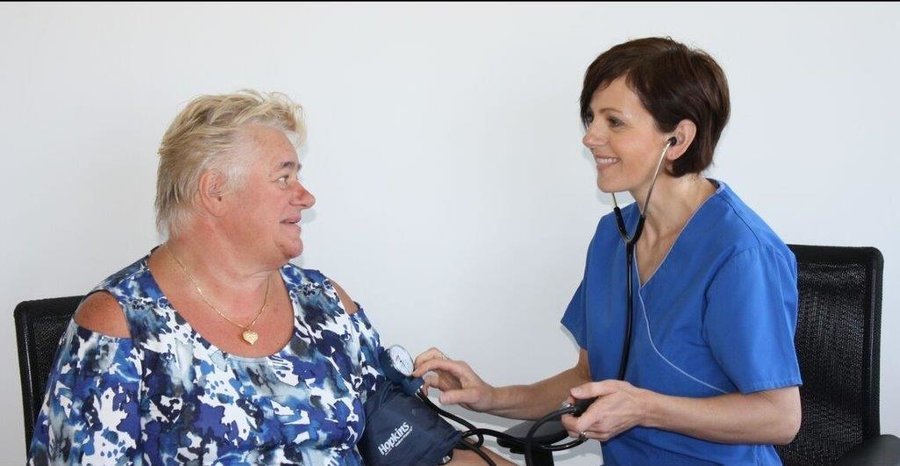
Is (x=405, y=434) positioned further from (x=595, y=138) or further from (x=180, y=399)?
(x=595, y=138)

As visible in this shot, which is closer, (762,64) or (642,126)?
(642,126)

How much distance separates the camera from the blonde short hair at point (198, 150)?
1.67m

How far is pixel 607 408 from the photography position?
5.23 feet

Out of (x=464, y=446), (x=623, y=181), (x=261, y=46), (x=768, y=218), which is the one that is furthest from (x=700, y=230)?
(x=261, y=46)

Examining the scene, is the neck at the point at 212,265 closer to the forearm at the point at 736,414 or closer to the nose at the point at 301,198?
the nose at the point at 301,198

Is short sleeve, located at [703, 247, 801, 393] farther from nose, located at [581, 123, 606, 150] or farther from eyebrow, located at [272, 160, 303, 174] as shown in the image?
eyebrow, located at [272, 160, 303, 174]

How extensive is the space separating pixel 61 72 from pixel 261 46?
463 mm

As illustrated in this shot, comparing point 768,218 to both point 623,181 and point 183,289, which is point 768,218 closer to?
point 623,181

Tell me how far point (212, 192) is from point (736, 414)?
954mm

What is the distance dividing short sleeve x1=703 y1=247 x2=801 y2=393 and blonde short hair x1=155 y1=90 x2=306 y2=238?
845 millimetres

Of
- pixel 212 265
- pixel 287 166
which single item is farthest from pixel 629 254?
pixel 212 265

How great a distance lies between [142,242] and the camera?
7.83 feet

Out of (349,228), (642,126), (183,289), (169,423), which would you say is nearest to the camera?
(169,423)

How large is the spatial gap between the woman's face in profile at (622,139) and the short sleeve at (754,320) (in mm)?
241
